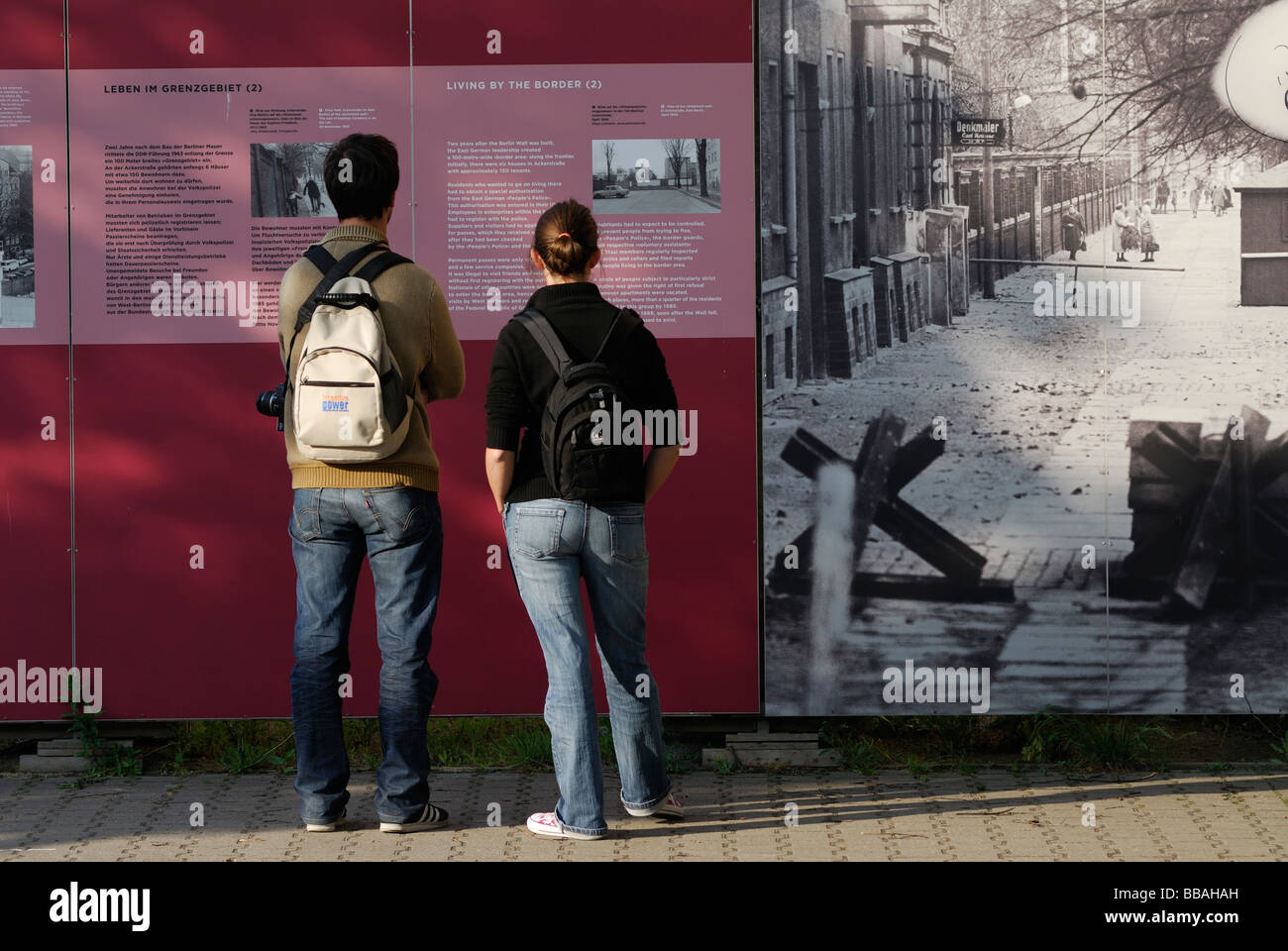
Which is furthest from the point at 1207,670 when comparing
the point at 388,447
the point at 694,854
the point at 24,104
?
the point at 24,104

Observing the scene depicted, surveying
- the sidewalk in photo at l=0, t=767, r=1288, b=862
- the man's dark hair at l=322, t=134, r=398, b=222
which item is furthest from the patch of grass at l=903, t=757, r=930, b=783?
the man's dark hair at l=322, t=134, r=398, b=222

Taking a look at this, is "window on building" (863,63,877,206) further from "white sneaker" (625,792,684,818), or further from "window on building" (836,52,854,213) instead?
"white sneaker" (625,792,684,818)

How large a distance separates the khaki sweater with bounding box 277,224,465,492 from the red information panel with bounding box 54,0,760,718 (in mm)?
1108

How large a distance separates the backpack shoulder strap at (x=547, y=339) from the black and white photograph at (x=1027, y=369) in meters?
1.48

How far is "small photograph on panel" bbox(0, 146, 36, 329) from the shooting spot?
618 cm

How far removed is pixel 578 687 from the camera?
494 centimetres

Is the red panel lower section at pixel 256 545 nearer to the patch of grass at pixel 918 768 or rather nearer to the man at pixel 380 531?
the patch of grass at pixel 918 768

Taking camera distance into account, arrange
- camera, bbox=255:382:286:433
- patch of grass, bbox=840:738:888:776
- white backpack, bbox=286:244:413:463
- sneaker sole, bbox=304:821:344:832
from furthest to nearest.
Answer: patch of grass, bbox=840:738:888:776 < sneaker sole, bbox=304:821:344:832 < camera, bbox=255:382:286:433 < white backpack, bbox=286:244:413:463

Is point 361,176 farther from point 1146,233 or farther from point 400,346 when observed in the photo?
point 1146,233

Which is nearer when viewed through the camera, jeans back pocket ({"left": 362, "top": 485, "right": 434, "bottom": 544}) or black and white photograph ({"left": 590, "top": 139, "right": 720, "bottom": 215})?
jeans back pocket ({"left": 362, "top": 485, "right": 434, "bottom": 544})

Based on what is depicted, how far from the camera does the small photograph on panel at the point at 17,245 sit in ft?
Answer: 20.3

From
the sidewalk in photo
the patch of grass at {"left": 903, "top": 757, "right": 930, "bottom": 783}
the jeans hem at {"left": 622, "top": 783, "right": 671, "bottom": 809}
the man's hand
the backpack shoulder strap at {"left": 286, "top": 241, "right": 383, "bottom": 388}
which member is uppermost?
the backpack shoulder strap at {"left": 286, "top": 241, "right": 383, "bottom": 388}

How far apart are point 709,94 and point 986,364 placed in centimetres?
148

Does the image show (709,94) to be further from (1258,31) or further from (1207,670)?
(1207,670)
